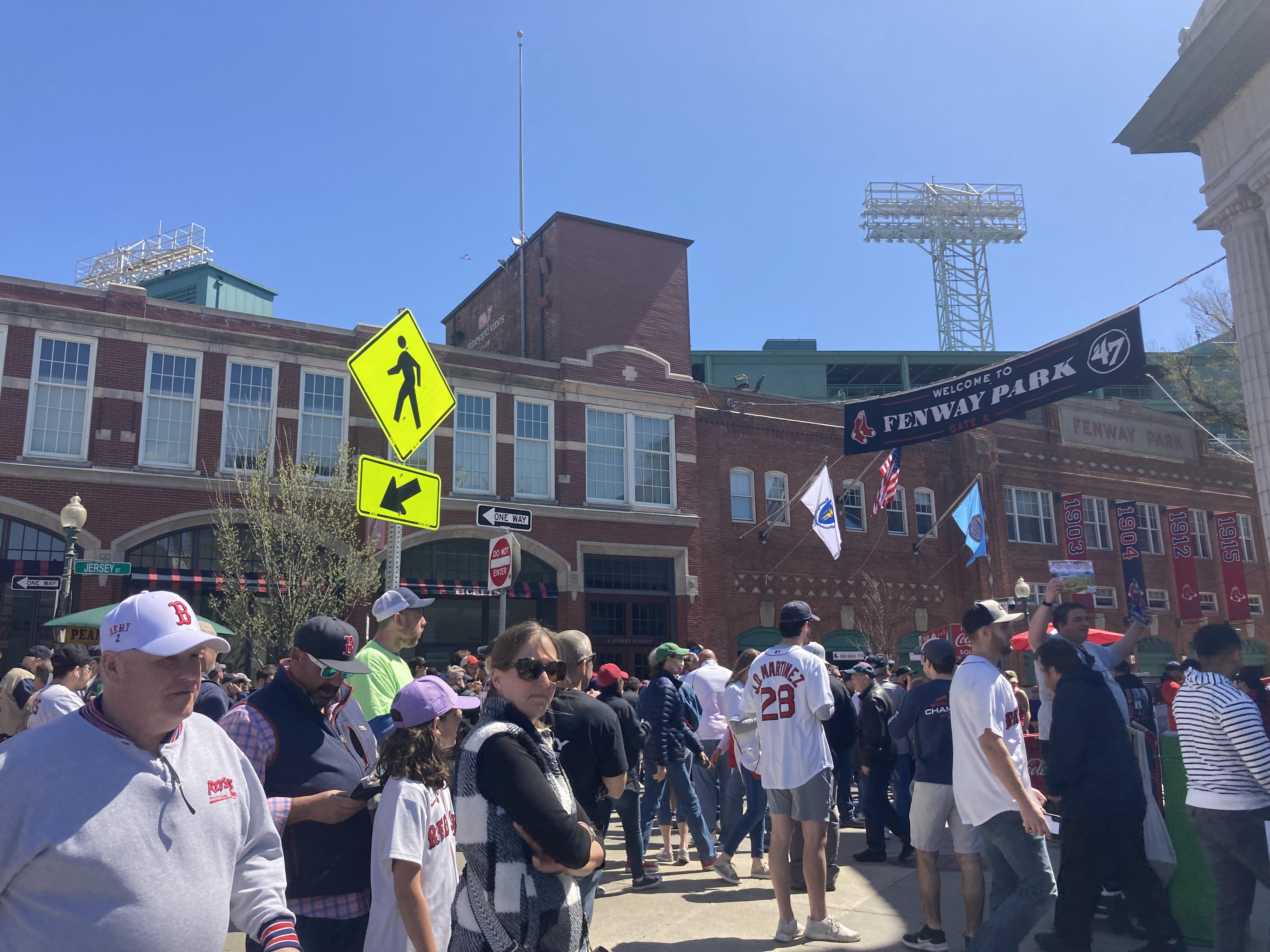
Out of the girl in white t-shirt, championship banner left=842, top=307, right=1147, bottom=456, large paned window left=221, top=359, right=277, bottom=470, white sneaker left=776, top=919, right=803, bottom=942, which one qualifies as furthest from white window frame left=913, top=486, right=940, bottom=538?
the girl in white t-shirt

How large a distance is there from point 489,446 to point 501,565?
11.9 metres

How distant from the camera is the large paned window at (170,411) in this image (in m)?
20.7

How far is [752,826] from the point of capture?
30.0 feet

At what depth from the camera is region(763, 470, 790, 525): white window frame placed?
2772 cm

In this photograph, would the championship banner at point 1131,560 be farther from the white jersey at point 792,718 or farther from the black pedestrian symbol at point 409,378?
the black pedestrian symbol at point 409,378

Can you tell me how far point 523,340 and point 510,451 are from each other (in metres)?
4.60

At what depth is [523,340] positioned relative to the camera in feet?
90.3

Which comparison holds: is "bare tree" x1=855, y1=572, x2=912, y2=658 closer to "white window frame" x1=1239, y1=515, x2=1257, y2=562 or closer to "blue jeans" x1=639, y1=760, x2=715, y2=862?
"white window frame" x1=1239, y1=515, x2=1257, y2=562

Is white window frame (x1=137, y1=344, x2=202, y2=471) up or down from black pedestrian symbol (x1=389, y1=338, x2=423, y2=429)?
up

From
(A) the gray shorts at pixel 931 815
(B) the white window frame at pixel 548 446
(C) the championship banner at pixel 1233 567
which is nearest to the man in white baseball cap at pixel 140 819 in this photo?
(A) the gray shorts at pixel 931 815

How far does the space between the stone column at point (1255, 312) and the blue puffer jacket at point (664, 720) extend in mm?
9706

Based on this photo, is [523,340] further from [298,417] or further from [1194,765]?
[1194,765]

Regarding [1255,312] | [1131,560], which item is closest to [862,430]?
[1255,312]

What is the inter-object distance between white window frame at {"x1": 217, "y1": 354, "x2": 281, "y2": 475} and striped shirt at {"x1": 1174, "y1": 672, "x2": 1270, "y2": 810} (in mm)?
19465
